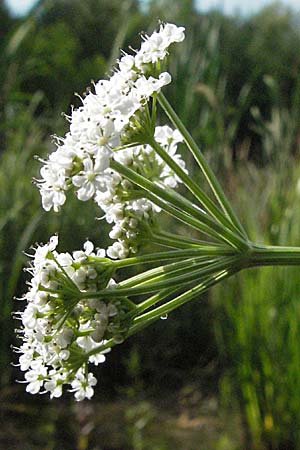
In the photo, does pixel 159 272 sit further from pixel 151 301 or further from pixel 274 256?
pixel 274 256

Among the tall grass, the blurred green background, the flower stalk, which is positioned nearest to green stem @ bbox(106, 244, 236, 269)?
the flower stalk

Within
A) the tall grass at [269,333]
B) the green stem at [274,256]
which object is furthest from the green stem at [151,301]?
the tall grass at [269,333]

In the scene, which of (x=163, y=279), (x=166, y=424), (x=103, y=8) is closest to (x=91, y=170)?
(x=163, y=279)

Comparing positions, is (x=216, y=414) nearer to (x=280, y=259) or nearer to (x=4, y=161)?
(x=4, y=161)

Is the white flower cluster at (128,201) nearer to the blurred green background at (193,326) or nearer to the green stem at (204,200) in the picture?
the green stem at (204,200)

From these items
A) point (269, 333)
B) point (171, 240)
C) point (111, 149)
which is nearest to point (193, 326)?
point (269, 333)

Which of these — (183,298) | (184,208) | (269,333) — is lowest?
(269,333)

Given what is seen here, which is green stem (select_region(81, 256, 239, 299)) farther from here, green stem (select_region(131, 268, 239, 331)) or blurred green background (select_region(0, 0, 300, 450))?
blurred green background (select_region(0, 0, 300, 450))
